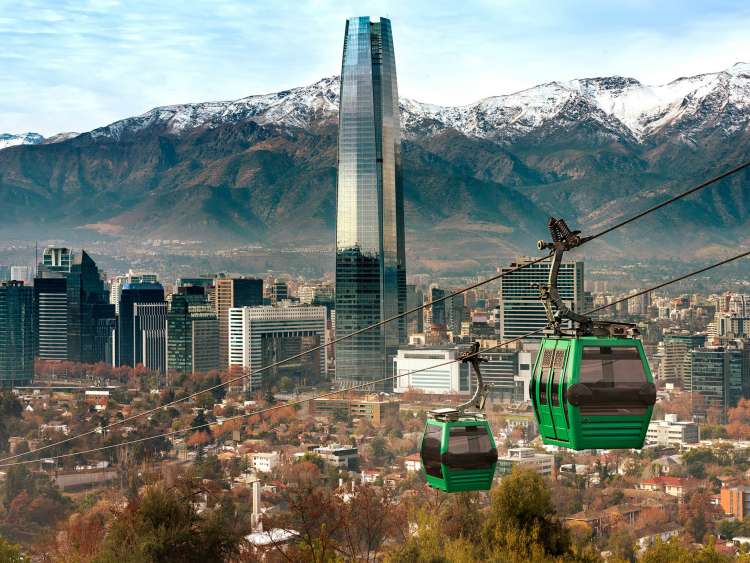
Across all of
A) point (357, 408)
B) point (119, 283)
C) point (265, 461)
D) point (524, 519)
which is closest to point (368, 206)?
point (357, 408)

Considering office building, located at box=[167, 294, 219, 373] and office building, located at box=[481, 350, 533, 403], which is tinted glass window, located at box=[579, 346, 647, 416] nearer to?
office building, located at box=[481, 350, 533, 403]

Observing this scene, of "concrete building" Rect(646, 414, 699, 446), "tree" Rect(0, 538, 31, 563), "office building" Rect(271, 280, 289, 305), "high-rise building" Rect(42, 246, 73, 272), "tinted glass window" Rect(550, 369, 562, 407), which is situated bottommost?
"concrete building" Rect(646, 414, 699, 446)

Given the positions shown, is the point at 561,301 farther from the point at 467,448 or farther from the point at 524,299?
the point at 524,299

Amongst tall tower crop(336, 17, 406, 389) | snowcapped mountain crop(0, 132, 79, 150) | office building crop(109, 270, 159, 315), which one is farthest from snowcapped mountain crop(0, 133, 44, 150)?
tall tower crop(336, 17, 406, 389)

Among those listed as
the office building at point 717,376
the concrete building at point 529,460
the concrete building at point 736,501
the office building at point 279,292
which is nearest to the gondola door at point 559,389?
the concrete building at point 736,501

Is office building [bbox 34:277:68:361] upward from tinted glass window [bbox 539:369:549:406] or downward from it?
upward

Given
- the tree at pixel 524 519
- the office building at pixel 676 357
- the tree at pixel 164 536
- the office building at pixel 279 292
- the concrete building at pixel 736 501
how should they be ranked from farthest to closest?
the office building at pixel 279 292 < the office building at pixel 676 357 < the concrete building at pixel 736 501 < the tree at pixel 524 519 < the tree at pixel 164 536

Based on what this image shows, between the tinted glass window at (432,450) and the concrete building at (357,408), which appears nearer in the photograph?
the tinted glass window at (432,450)

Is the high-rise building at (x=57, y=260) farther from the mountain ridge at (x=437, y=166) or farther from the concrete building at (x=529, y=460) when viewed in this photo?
the concrete building at (x=529, y=460)
